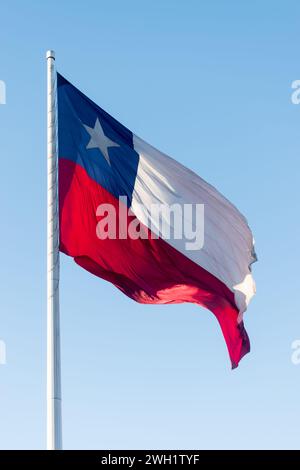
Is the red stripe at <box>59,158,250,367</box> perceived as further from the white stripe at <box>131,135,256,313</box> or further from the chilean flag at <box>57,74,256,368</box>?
the white stripe at <box>131,135,256,313</box>

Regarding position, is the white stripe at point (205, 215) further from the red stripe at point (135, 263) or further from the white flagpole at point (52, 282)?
the white flagpole at point (52, 282)

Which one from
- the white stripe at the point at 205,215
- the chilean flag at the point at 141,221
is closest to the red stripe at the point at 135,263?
the chilean flag at the point at 141,221

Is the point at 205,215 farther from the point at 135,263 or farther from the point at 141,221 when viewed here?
the point at 135,263

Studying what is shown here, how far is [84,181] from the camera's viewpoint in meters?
21.4

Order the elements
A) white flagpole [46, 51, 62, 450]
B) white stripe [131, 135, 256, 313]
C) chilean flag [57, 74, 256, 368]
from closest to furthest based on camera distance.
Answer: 1. white flagpole [46, 51, 62, 450]
2. chilean flag [57, 74, 256, 368]
3. white stripe [131, 135, 256, 313]

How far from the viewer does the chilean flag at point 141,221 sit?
21.2m

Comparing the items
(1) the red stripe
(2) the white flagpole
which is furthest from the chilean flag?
(2) the white flagpole

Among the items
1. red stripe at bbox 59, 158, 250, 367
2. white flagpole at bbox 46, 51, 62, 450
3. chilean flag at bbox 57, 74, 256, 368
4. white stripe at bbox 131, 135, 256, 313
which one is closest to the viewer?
white flagpole at bbox 46, 51, 62, 450

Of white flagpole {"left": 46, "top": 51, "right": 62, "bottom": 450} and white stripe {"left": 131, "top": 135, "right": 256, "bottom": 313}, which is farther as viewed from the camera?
white stripe {"left": 131, "top": 135, "right": 256, "bottom": 313}

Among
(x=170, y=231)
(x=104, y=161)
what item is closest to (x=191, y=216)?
(x=170, y=231)

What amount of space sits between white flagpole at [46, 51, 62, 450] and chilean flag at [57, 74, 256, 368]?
46 cm

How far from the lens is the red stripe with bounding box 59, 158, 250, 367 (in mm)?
21078

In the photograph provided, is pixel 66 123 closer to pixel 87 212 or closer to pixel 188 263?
pixel 87 212
